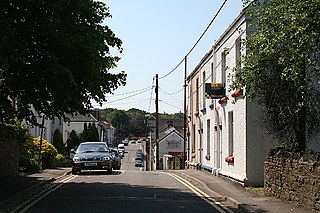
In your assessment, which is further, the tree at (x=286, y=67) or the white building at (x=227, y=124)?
the white building at (x=227, y=124)

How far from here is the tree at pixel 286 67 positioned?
36.9 ft

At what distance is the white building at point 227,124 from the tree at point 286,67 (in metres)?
1.18

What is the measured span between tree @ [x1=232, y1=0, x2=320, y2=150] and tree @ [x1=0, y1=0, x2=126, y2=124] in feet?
14.3

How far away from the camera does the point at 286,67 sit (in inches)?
499

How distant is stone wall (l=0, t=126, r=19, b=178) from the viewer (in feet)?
68.6

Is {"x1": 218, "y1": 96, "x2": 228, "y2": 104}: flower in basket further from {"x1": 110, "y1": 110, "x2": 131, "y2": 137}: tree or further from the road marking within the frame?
{"x1": 110, "y1": 110, "x2": 131, "y2": 137}: tree

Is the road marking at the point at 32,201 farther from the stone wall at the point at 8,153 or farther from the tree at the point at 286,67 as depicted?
the tree at the point at 286,67

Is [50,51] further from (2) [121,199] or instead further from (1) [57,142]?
(1) [57,142]

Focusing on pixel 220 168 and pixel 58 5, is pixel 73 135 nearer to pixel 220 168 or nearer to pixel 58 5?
pixel 220 168

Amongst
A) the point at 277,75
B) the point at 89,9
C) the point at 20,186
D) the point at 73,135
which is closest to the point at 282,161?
the point at 277,75

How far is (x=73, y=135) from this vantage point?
66562 millimetres

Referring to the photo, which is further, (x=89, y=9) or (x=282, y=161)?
(x=89, y=9)

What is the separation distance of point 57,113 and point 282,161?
793 cm

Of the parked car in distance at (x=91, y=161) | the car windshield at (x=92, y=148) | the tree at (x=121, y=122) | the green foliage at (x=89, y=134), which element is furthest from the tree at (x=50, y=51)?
the tree at (x=121, y=122)
